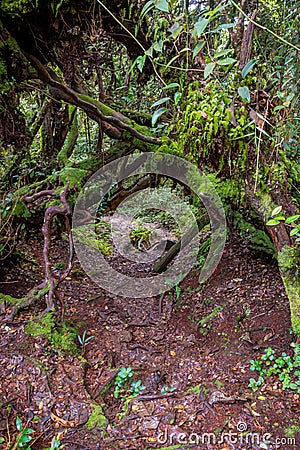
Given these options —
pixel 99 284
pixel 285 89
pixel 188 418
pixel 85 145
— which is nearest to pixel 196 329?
pixel 188 418

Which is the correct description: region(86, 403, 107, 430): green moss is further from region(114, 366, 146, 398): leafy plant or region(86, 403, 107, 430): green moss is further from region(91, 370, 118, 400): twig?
region(114, 366, 146, 398): leafy plant

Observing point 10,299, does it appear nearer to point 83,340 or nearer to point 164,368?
point 83,340

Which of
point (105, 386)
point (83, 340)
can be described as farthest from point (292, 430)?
point (83, 340)

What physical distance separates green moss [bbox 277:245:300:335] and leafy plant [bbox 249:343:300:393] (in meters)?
0.36

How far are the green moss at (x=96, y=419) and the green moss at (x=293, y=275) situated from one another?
1.48 meters

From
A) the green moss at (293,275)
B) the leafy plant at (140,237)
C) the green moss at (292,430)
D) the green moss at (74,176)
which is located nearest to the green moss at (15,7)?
the green moss at (74,176)

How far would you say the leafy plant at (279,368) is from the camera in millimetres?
2410

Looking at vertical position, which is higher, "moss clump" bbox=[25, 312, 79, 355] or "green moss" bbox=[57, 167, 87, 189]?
"green moss" bbox=[57, 167, 87, 189]

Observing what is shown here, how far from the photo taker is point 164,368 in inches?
119

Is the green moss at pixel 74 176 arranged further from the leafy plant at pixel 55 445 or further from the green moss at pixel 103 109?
the leafy plant at pixel 55 445

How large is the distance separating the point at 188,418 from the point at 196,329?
3.43 feet

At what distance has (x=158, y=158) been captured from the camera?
3938 mm

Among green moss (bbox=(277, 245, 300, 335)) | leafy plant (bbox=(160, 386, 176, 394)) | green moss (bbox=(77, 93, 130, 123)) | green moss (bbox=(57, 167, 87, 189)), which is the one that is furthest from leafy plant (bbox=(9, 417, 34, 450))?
green moss (bbox=(77, 93, 130, 123))

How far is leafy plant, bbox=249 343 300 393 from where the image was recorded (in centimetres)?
241
